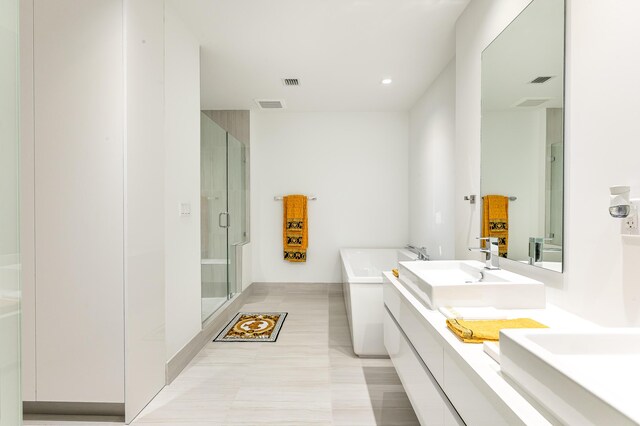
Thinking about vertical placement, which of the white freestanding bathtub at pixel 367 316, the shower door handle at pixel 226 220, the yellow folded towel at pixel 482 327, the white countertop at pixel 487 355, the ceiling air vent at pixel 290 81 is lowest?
the white freestanding bathtub at pixel 367 316

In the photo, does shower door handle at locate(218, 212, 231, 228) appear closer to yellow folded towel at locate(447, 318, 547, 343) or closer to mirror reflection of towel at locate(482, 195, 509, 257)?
mirror reflection of towel at locate(482, 195, 509, 257)

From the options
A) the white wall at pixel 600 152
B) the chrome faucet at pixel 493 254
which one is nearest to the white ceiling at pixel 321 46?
the white wall at pixel 600 152

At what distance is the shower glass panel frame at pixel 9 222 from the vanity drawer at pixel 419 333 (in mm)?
1180

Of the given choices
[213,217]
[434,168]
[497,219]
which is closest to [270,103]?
[213,217]

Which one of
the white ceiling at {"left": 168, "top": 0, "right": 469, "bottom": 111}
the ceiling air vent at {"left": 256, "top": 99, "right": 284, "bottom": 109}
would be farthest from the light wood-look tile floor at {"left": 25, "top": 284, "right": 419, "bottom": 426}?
the ceiling air vent at {"left": 256, "top": 99, "right": 284, "bottom": 109}

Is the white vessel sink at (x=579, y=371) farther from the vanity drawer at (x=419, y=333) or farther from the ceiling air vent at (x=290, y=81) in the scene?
the ceiling air vent at (x=290, y=81)

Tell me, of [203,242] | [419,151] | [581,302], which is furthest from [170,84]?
[419,151]

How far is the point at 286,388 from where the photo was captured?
7.38 feet

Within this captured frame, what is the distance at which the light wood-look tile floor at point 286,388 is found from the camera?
1.93 m

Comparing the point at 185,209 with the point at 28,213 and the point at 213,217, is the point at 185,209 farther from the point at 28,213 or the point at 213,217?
the point at 28,213

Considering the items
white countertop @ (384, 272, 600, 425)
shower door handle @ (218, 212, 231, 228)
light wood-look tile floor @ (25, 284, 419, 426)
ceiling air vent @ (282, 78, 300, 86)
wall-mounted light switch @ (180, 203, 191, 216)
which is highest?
ceiling air vent @ (282, 78, 300, 86)

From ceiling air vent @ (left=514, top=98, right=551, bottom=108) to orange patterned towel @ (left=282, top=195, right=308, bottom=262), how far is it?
3.13 m

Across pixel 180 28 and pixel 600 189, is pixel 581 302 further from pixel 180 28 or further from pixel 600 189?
pixel 180 28

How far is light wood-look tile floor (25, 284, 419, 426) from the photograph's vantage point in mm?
1934
